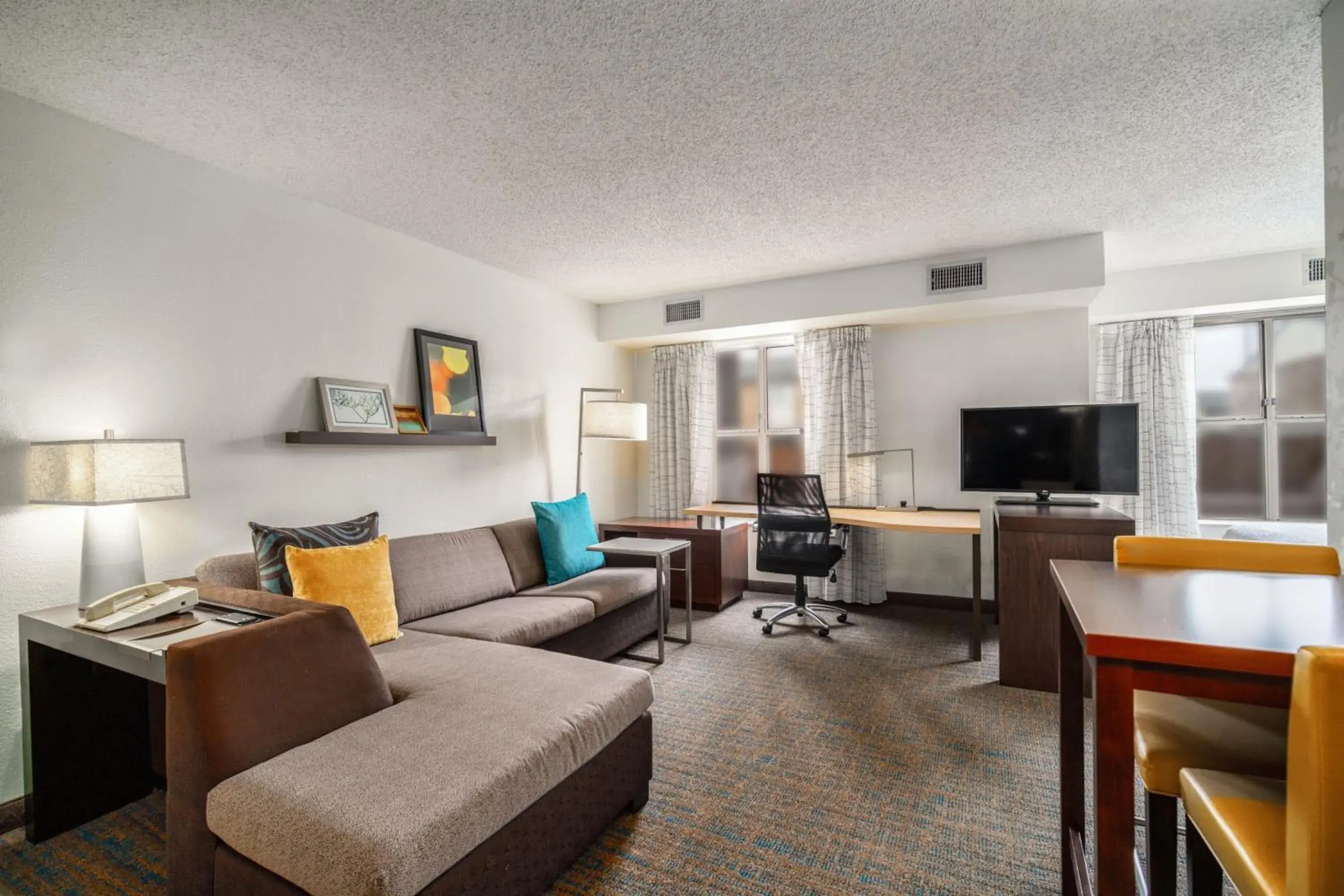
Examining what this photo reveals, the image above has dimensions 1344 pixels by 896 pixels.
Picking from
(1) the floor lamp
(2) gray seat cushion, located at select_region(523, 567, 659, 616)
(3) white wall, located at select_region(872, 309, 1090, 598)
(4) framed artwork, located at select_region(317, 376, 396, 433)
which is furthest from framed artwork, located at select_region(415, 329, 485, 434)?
(3) white wall, located at select_region(872, 309, 1090, 598)

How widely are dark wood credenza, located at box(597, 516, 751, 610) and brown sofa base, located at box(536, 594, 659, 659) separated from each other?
586mm

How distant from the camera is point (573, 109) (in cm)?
220

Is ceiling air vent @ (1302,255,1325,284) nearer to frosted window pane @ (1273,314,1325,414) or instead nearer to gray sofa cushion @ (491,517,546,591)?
frosted window pane @ (1273,314,1325,414)

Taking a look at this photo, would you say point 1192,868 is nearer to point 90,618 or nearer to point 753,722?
point 753,722

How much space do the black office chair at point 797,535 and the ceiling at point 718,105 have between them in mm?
1625

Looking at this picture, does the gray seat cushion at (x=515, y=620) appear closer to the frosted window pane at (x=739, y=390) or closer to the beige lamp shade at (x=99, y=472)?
the beige lamp shade at (x=99, y=472)

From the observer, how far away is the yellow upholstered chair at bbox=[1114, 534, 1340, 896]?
47.9 inches

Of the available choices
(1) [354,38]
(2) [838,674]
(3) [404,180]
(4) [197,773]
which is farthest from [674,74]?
(2) [838,674]

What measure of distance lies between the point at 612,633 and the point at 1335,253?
325 cm

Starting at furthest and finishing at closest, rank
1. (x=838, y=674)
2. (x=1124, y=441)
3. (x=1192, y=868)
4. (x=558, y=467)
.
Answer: (x=558, y=467)
(x=1124, y=441)
(x=838, y=674)
(x=1192, y=868)

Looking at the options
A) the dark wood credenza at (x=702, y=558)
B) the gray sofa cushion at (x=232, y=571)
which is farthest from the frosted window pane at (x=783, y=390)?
the gray sofa cushion at (x=232, y=571)

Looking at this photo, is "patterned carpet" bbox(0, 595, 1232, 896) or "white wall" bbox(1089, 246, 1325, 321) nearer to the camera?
→ "patterned carpet" bbox(0, 595, 1232, 896)

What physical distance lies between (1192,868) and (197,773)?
2215 mm

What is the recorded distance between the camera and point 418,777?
1.41m
